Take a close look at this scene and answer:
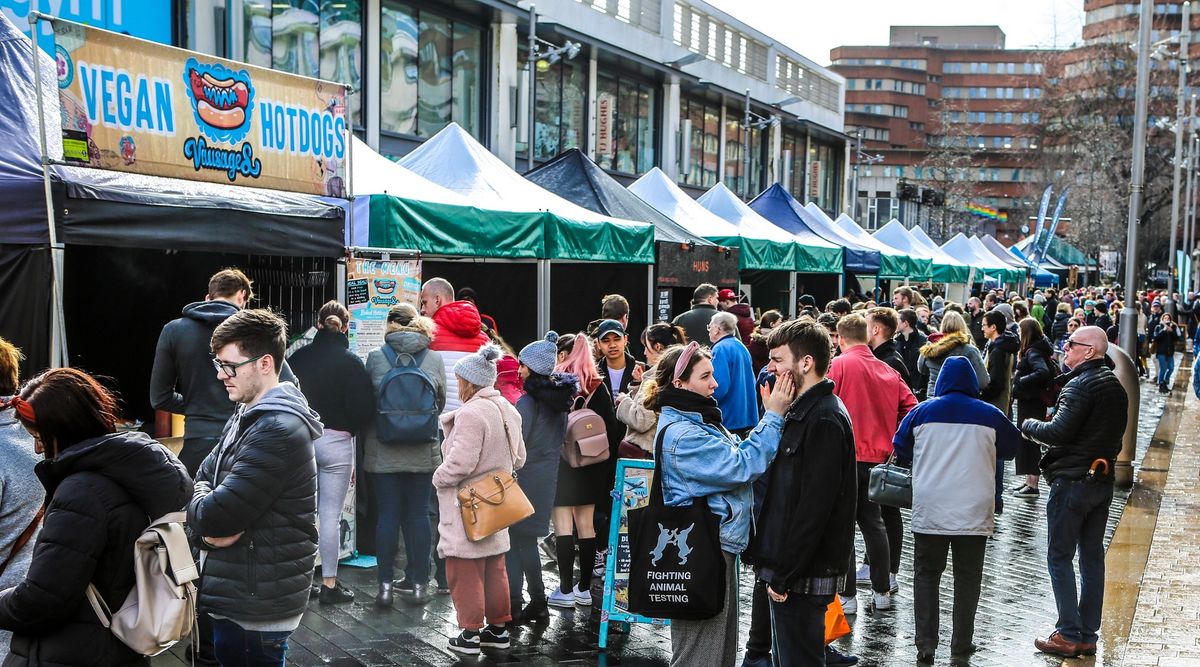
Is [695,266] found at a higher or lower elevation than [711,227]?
lower

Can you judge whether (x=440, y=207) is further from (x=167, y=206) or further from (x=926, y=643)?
(x=926, y=643)

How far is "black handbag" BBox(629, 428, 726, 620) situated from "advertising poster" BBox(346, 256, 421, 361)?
12.2 feet

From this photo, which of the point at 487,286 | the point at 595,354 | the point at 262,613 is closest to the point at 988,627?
the point at 595,354

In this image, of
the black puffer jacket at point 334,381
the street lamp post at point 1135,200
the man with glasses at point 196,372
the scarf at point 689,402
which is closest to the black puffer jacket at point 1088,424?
the scarf at point 689,402

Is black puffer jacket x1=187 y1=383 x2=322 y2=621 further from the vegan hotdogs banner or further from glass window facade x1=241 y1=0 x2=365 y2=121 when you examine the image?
glass window facade x1=241 y1=0 x2=365 y2=121

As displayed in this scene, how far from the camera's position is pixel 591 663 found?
19.5 ft

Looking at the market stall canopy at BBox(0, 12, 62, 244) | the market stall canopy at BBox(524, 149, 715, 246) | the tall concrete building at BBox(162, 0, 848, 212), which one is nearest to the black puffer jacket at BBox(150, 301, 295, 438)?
the market stall canopy at BBox(0, 12, 62, 244)

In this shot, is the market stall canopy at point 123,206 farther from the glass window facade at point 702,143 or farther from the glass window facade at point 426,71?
the glass window facade at point 702,143

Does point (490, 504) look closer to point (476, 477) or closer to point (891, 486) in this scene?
point (476, 477)

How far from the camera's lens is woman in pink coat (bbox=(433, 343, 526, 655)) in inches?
229

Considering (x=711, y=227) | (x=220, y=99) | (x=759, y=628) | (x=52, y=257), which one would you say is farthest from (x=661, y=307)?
(x=52, y=257)

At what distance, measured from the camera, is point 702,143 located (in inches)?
1417

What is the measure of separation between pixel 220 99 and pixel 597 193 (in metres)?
6.49

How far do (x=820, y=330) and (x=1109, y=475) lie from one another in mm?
2673
